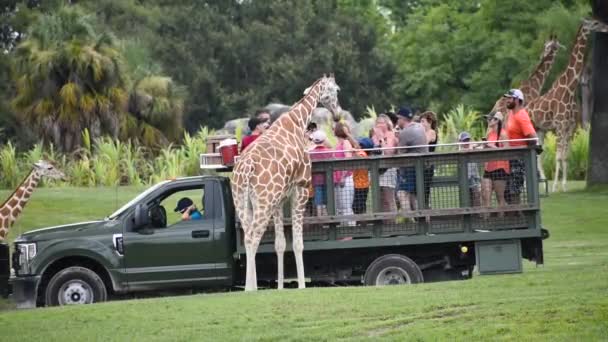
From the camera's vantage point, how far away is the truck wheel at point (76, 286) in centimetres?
1627

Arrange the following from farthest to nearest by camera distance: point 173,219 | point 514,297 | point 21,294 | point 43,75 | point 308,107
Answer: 1. point 43,75
2. point 173,219
3. point 308,107
4. point 21,294
5. point 514,297

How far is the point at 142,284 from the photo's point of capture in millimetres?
16250

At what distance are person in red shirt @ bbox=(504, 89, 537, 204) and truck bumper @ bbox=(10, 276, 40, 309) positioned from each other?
556cm

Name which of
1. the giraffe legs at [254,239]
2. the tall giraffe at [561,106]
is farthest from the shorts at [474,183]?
the tall giraffe at [561,106]

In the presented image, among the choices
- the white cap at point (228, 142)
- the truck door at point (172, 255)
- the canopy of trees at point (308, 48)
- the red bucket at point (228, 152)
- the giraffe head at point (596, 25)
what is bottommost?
the truck door at point (172, 255)

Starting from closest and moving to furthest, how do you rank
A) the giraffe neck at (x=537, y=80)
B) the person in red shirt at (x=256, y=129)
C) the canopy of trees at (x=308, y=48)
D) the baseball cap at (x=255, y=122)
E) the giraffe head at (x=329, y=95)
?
the person in red shirt at (x=256, y=129) → the baseball cap at (x=255, y=122) → the giraffe head at (x=329, y=95) → the giraffe neck at (x=537, y=80) → the canopy of trees at (x=308, y=48)

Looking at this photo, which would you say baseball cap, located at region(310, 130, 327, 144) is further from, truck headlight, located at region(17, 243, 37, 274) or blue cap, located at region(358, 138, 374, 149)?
truck headlight, located at region(17, 243, 37, 274)

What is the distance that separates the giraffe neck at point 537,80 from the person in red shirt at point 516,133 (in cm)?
1156

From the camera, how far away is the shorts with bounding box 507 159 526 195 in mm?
16000

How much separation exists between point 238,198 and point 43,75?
70.5 ft

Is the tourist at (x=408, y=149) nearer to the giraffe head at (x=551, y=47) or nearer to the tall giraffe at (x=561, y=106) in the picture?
A: the tall giraffe at (x=561, y=106)

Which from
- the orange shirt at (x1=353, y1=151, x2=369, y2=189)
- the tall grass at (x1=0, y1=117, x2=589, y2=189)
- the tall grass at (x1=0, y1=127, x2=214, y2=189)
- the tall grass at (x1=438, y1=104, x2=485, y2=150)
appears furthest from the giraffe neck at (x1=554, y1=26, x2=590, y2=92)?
the orange shirt at (x1=353, y1=151, x2=369, y2=189)

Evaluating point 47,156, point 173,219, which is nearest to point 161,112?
→ point 47,156

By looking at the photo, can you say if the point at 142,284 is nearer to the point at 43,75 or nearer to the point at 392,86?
the point at 43,75
